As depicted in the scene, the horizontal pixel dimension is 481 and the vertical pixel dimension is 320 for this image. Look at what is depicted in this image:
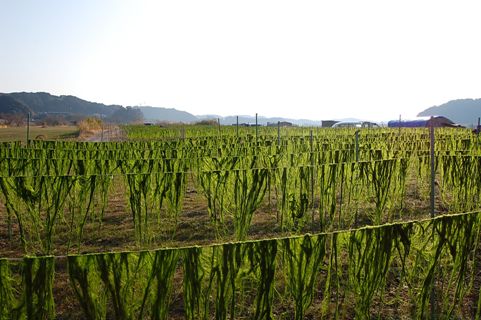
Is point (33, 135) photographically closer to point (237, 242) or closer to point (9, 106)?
point (237, 242)

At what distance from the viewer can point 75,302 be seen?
16.3 ft

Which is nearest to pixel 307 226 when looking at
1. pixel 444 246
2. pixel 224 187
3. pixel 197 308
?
pixel 224 187

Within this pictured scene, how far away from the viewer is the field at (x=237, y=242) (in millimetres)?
3215

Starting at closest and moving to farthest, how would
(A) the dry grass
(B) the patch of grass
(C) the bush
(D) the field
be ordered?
(D) the field
(A) the dry grass
(B) the patch of grass
(C) the bush

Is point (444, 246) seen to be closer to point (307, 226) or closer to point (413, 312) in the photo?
point (413, 312)

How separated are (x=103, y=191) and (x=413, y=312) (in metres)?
4.91

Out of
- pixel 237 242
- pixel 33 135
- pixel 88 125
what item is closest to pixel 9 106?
pixel 88 125

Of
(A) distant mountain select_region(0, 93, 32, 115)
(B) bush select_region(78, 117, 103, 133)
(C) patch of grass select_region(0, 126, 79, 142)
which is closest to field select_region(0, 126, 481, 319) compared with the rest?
(C) patch of grass select_region(0, 126, 79, 142)

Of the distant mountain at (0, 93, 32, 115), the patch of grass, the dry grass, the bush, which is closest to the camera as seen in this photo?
the dry grass

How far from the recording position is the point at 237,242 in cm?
323

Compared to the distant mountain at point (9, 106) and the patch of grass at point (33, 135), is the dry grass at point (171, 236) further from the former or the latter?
the distant mountain at point (9, 106)

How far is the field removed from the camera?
10.5 ft

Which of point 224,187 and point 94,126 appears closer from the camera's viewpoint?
point 224,187

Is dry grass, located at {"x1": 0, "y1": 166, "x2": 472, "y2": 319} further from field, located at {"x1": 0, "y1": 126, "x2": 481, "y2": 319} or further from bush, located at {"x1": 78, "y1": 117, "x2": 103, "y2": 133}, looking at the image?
bush, located at {"x1": 78, "y1": 117, "x2": 103, "y2": 133}
